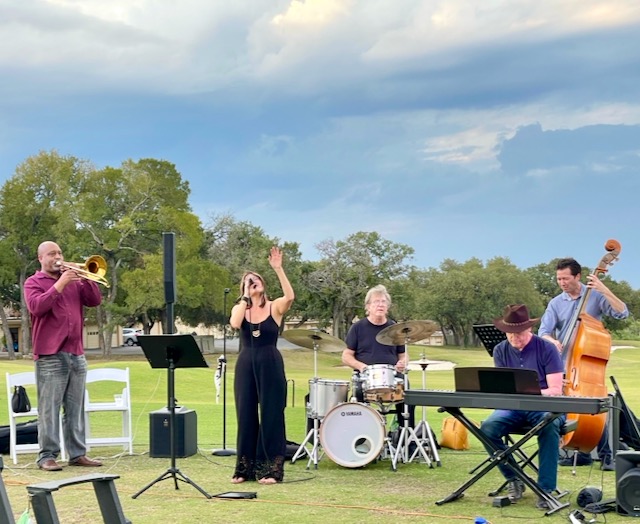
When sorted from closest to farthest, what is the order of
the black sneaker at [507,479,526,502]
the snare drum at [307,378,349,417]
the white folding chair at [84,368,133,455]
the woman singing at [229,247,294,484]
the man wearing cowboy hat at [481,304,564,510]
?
the man wearing cowboy hat at [481,304,564,510], the black sneaker at [507,479,526,502], the woman singing at [229,247,294,484], the snare drum at [307,378,349,417], the white folding chair at [84,368,133,455]

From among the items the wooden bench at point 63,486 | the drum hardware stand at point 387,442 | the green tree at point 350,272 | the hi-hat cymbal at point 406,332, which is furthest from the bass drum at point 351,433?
the green tree at point 350,272

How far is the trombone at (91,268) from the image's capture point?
848 centimetres

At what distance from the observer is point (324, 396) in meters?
9.08

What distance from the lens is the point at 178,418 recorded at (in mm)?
9625

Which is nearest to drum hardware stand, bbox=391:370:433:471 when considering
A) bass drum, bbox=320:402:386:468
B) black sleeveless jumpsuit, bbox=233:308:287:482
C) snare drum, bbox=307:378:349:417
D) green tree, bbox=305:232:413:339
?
bass drum, bbox=320:402:386:468

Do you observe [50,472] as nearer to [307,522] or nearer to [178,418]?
[178,418]

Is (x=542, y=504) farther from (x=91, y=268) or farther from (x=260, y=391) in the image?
(x=91, y=268)

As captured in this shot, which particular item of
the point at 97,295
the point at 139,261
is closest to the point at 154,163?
the point at 139,261

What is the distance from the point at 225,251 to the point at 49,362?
48878mm

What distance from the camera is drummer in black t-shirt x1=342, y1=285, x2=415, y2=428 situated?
30.0 ft

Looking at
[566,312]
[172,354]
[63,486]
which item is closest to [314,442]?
[172,354]

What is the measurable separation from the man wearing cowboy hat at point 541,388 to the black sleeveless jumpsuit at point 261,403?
1867 millimetres

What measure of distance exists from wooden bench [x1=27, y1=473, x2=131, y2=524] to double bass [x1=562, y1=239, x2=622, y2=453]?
4.43 meters

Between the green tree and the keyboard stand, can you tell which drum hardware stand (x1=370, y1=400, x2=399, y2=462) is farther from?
the green tree
